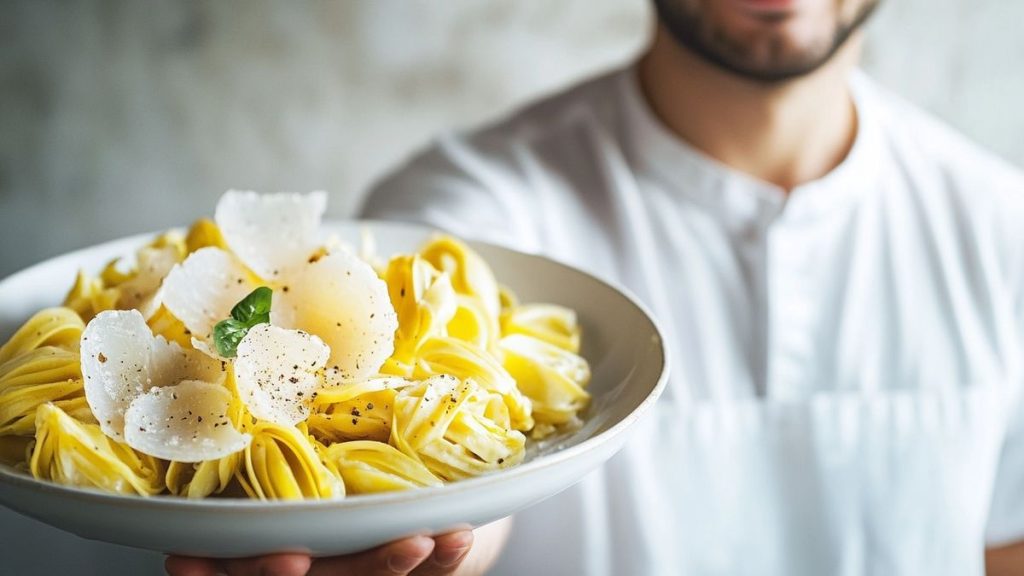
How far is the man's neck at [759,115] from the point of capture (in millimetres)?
1409

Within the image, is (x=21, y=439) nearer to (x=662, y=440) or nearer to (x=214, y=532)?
(x=214, y=532)

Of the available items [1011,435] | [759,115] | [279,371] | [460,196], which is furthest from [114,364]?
[1011,435]

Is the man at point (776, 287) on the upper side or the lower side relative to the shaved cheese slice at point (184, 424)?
lower

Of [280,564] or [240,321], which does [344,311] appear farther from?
[280,564]

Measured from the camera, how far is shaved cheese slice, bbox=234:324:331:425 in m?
0.61

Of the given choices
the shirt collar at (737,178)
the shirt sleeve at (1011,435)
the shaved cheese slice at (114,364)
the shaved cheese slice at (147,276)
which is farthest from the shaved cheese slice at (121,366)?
the shirt sleeve at (1011,435)

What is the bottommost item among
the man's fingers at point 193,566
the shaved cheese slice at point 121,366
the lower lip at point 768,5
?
the man's fingers at point 193,566

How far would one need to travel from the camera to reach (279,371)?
615mm

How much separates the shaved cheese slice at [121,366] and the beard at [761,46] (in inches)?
35.8

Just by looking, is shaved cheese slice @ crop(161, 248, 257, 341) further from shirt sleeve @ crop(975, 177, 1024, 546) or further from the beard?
shirt sleeve @ crop(975, 177, 1024, 546)

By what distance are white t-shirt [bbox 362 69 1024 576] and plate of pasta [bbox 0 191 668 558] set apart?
1.69 ft

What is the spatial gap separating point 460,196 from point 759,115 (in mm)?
450

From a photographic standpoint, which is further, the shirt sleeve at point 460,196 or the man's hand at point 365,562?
the shirt sleeve at point 460,196

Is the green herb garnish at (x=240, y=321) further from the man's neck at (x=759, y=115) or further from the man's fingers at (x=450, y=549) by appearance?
the man's neck at (x=759, y=115)
